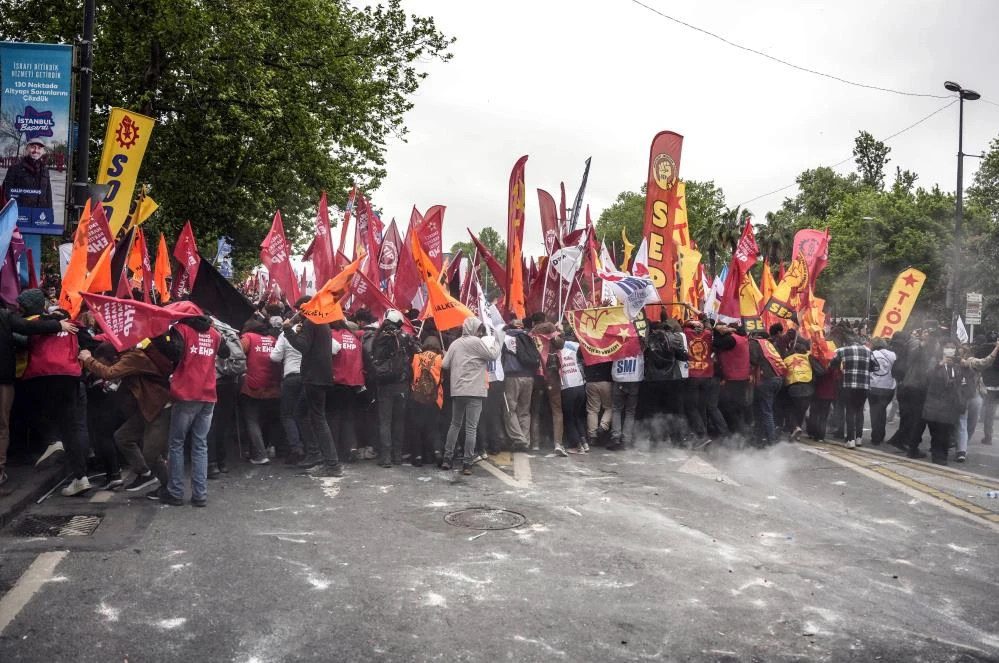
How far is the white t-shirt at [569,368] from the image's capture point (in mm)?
11242

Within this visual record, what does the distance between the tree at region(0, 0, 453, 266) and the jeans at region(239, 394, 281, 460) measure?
11223mm

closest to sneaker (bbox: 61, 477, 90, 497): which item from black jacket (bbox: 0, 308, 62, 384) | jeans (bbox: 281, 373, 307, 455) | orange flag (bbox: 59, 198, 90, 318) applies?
black jacket (bbox: 0, 308, 62, 384)

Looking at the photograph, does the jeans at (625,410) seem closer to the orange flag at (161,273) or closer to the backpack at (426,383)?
the backpack at (426,383)

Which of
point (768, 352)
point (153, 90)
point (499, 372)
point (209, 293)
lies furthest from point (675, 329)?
point (153, 90)

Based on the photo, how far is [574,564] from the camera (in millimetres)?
6078

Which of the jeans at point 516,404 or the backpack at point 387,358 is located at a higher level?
the backpack at point 387,358

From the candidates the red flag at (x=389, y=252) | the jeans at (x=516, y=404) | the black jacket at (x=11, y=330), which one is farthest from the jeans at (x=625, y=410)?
the black jacket at (x=11, y=330)

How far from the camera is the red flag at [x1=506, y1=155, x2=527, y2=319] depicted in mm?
12531

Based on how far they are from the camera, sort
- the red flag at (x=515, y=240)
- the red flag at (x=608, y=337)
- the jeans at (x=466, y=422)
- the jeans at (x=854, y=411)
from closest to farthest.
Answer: the jeans at (x=466, y=422)
the red flag at (x=608, y=337)
the red flag at (x=515, y=240)
the jeans at (x=854, y=411)

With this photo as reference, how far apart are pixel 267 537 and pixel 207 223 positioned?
17054mm

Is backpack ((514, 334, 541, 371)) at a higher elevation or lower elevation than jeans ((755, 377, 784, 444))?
higher

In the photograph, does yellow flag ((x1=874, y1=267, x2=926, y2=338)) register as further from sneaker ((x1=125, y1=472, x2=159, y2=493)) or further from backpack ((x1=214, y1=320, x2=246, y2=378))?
sneaker ((x1=125, y1=472, x2=159, y2=493))

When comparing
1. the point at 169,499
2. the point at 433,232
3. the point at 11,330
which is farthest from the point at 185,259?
the point at 169,499

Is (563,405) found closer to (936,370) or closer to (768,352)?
(768,352)
